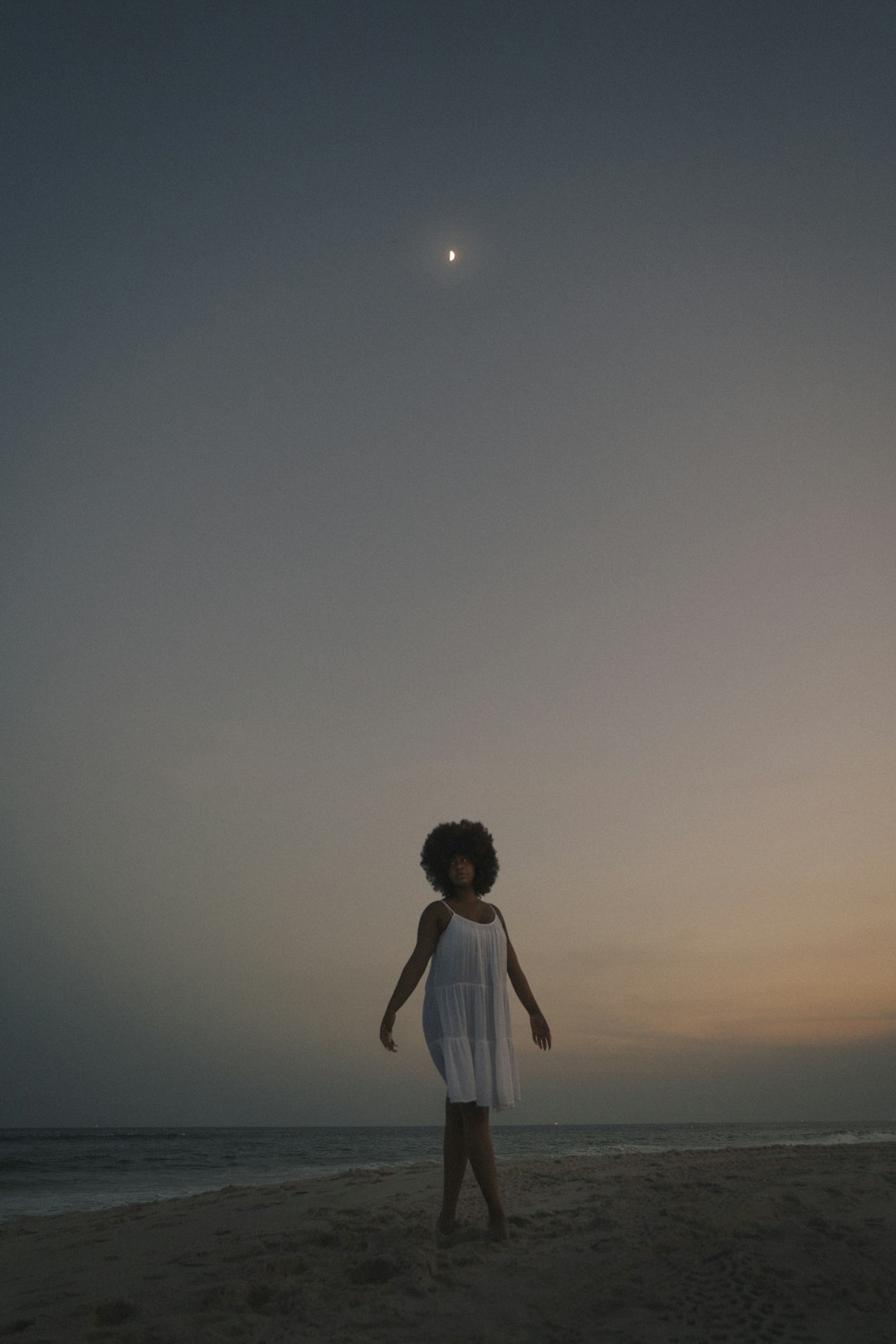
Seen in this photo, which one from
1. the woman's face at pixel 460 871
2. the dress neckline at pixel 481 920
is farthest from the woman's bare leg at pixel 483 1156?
the woman's face at pixel 460 871

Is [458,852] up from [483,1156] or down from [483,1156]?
up

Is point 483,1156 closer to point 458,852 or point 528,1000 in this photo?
point 528,1000

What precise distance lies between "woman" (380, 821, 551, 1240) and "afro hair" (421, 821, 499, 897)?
0.09 metres

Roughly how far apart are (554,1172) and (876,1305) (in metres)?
5.75

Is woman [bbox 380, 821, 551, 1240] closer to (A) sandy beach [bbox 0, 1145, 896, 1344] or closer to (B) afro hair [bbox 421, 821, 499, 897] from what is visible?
Result: (B) afro hair [bbox 421, 821, 499, 897]

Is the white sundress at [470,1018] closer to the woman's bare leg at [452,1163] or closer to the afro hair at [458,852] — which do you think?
the woman's bare leg at [452,1163]

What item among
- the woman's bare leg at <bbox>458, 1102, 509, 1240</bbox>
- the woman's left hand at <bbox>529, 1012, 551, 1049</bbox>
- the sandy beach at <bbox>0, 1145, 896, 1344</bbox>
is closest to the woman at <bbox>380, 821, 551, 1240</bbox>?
the woman's bare leg at <bbox>458, 1102, 509, 1240</bbox>

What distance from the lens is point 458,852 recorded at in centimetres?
504

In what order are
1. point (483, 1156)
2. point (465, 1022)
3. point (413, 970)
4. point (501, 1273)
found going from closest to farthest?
point (501, 1273) → point (483, 1156) → point (465, 1022) → point (413, 970)

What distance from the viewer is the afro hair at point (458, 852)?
Answer: 5.04 metres

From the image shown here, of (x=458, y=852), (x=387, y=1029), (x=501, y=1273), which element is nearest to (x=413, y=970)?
(x=387, y=1029)

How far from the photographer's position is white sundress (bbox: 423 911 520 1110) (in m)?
4.36

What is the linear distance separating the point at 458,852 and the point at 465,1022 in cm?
98

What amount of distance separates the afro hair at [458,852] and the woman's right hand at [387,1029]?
2.46 feet
